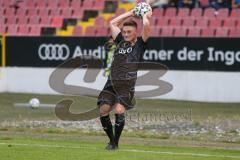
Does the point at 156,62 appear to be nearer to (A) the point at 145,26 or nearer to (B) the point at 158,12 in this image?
(B) the point at 158,12

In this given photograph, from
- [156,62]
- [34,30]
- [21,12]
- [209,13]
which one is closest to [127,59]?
[156,62]

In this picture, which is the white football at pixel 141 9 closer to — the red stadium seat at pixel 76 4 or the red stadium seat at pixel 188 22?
the red stadium seat at pixel 188 22

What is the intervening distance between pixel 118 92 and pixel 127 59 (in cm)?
61

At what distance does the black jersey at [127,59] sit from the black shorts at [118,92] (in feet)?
0.32

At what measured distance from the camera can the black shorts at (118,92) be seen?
12.4 metres

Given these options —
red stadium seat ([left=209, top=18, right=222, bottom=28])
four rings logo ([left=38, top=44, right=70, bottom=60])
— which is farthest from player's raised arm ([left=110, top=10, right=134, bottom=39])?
four rings logo ([left=38, top=44, right=70, bottom=60])

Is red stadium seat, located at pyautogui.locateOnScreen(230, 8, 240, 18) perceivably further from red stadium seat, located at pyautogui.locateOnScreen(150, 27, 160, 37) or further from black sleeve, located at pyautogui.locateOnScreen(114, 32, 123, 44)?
black sleeve, located at pyautogui.locateOnScreen(114, 32, 123, 44)

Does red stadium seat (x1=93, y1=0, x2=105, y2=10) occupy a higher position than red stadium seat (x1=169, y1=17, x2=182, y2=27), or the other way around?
red stadium seat (x1=93, y1=0, x2=105, y2=10)

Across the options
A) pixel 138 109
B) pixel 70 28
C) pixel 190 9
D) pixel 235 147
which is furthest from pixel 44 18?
pixel 235 147

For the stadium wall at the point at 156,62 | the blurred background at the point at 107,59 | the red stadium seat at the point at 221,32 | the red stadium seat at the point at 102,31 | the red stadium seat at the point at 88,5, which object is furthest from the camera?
the red stadium seat at the point at 88,5

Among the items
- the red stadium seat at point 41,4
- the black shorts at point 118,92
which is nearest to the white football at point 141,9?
the black shorts at point 118,92

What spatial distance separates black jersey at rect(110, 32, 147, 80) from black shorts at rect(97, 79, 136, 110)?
0.10 meters

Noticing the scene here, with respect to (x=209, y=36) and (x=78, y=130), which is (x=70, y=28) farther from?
(x=78, y=130)

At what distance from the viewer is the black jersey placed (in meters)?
12.4
